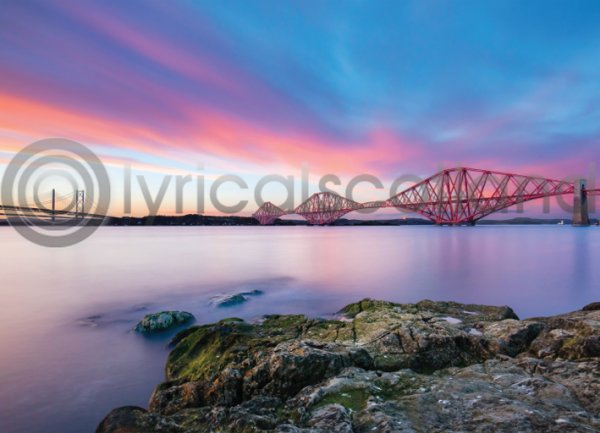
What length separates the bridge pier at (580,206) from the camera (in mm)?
65438

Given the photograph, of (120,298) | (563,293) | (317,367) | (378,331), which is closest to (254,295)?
(120,298)

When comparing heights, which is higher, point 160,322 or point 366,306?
point 366,306

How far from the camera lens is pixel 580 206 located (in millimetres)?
70188

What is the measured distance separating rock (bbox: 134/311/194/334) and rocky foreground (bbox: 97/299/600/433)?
2022 mm

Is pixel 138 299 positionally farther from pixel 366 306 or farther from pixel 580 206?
pixel 580 206

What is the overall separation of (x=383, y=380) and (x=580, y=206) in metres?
90.4

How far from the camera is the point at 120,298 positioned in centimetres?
1061

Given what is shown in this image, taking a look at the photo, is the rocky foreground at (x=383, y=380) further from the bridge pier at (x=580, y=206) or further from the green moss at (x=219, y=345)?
the bridge pier at (x=580, y=206)

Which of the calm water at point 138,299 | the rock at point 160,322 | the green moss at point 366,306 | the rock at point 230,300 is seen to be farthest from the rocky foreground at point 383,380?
the rock at point 230,300

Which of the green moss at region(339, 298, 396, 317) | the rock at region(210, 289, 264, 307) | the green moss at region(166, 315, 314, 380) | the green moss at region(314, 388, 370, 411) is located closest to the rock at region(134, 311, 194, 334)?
the rock at region(210, 289, 264, 307)

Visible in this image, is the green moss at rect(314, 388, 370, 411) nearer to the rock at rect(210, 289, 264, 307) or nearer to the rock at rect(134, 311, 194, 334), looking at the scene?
the rock at rect(134, 311, 194, 334)

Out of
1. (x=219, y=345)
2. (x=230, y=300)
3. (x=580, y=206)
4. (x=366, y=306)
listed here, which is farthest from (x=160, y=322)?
(x=580, y=206)

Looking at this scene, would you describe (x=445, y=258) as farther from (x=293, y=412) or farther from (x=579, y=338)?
(x=293, y=412)

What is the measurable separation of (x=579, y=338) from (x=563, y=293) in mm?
9215
